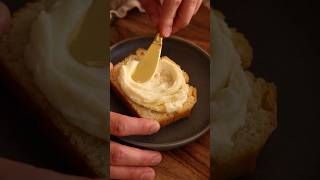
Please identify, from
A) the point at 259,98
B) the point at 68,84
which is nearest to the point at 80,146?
the point at 68,84

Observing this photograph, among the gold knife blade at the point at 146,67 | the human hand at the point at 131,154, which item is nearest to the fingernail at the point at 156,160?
the human hand at the point at 131,154

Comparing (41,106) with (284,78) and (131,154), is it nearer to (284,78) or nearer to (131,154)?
(131,154)

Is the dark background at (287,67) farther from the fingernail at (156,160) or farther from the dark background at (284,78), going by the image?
the fingernail at (156,160)

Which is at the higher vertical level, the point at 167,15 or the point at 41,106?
the point at 167,15

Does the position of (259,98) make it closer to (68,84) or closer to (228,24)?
(228,24)

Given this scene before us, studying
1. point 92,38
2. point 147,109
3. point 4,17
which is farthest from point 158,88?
point 4,17

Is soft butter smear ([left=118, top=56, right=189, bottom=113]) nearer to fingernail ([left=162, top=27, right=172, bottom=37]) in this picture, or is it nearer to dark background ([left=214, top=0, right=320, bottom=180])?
fingernail ([left=162, top=27, right=172, bottom=37])
